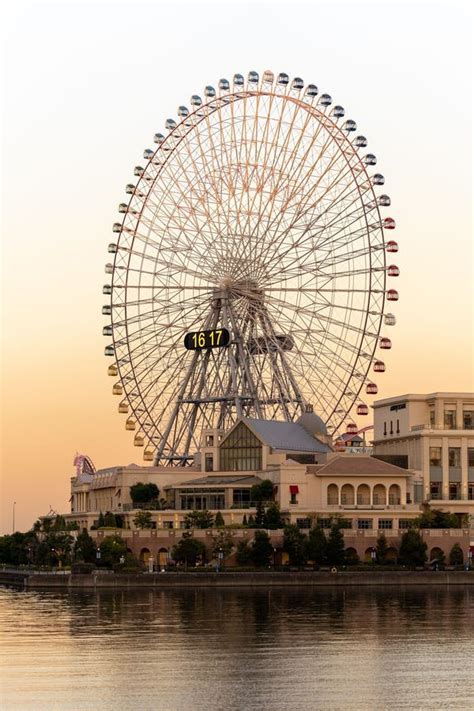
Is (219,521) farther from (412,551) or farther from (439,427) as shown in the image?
(439,427)

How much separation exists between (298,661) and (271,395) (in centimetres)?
8050

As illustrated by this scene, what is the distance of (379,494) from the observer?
520ft

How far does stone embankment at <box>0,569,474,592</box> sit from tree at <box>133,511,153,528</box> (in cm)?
1356

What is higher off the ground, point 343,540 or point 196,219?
point 196,219

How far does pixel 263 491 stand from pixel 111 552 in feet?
51.0

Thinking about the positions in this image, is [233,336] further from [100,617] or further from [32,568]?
[100,617]

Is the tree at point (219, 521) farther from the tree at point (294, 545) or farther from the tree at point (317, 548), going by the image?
the tree at point (317, 548)

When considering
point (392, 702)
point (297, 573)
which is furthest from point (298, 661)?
point (297, 573)

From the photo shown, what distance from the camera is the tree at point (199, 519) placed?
152125mm

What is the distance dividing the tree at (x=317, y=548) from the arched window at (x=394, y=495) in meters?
16.0

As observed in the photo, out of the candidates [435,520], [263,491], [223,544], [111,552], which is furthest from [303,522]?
[111,552]

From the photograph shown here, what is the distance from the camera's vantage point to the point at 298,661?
3201 inches

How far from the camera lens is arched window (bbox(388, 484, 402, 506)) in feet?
521

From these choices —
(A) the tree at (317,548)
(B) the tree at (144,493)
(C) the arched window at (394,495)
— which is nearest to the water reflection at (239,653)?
(A) the tree at (317,548)
